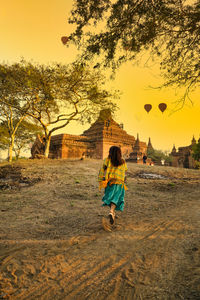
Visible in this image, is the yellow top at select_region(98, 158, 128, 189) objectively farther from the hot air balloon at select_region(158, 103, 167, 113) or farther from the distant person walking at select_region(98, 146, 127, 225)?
the hot air balloon at select_region(158, 103, 167, 113)

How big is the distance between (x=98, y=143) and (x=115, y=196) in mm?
25402

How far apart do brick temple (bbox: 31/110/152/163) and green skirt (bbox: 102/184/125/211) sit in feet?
65.2

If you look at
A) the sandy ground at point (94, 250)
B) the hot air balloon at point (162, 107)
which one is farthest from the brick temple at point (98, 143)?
the sandy ground at point (94, 250)

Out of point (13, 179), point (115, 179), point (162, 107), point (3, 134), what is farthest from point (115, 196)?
point (3, 134)

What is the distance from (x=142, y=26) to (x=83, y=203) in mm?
6003

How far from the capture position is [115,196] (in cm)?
488

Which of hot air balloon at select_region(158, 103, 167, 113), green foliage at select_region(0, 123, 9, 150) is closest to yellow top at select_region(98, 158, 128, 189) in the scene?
hot air balloon at select_region(158, 103, 167, 113)

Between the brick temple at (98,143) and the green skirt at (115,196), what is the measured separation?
782 inches

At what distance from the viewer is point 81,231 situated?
4551 millimetres

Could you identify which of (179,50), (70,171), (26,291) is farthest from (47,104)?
(26,291)

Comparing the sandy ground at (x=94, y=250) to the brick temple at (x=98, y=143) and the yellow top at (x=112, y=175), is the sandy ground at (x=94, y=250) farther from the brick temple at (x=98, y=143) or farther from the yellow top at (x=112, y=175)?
the brick temple at (x=98, y=143)

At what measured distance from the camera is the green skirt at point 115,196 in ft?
15.9

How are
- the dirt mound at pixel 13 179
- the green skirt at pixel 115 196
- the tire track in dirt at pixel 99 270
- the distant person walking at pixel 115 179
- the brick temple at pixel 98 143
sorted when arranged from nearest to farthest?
the tire track in dirt at pixel 99 270 < the green skirt at pixel 115 196 < the distant person walking at pixel 115 179 < the dirt mound at pixel 13 179 < the brick temple at pixel 98 143

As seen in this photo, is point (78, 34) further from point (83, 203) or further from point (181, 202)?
point (181, 202)
